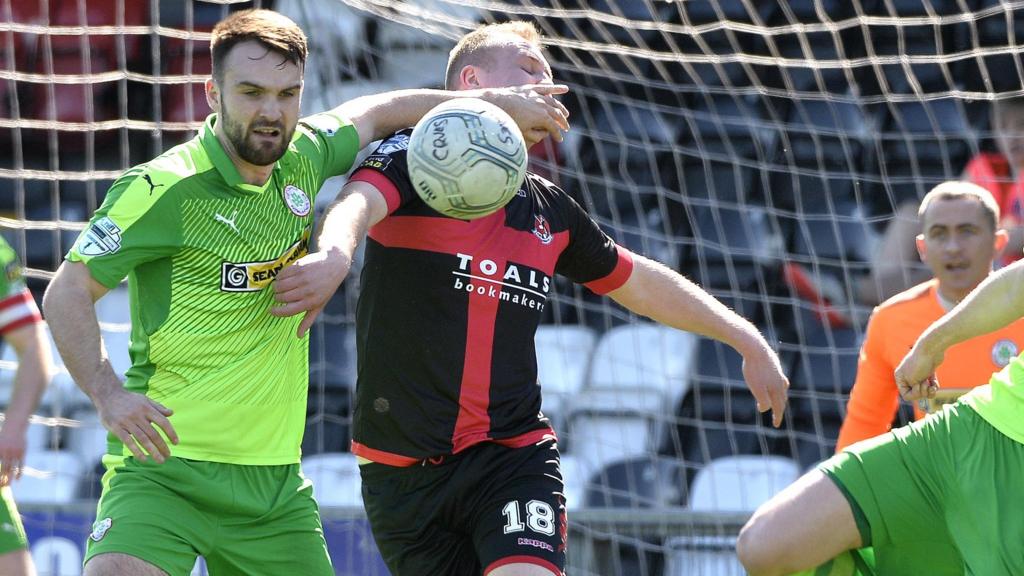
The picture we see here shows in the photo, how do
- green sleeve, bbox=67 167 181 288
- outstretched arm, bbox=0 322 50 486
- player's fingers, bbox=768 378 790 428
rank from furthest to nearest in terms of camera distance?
outstretched arm, bbox=0 322 50 486
player's fingers, bbox=768 378 790 428
green sleeve, bbox=67 167 181 288

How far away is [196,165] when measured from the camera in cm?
396

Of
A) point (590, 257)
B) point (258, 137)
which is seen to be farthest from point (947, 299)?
point (258, 137)

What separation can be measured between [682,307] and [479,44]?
1059mm

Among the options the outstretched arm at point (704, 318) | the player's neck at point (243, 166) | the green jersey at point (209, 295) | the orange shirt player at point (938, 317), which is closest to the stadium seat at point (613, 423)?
the orange shirt player at point (938, 317)

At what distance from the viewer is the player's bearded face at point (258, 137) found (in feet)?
12.9

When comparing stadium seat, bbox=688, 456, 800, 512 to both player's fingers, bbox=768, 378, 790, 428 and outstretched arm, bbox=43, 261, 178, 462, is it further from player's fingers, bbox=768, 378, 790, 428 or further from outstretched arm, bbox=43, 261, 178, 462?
outstretched arm, bbox=43, 261, 178, 462

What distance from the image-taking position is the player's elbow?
380 cm

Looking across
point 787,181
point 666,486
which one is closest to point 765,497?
point 666,486

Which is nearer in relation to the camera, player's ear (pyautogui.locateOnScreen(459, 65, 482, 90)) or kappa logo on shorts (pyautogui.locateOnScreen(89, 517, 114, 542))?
kappa logo on shorts (pyautogui.locateOnScreen(89, 517, 114, 542))

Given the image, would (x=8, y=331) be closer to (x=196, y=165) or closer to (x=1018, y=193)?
(x=196, y=165)

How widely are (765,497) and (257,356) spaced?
411 cm

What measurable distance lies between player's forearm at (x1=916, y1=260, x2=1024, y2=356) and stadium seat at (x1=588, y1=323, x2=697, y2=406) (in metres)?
4.03

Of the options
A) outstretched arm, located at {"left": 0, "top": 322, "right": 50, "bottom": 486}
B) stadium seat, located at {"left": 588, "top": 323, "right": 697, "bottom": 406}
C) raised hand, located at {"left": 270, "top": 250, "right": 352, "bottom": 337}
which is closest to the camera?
raised hand, located at {"left": 270, "top": 250, "right": 352, "bottom": 337}

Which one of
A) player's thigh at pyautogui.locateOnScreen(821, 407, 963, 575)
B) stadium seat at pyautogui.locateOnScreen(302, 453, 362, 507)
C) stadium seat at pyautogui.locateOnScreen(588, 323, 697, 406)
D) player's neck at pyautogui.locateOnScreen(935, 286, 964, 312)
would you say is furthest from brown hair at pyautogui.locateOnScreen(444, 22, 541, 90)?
stadium seat at pyautogui.locateOnScreen(588, 323, 697, 406)
